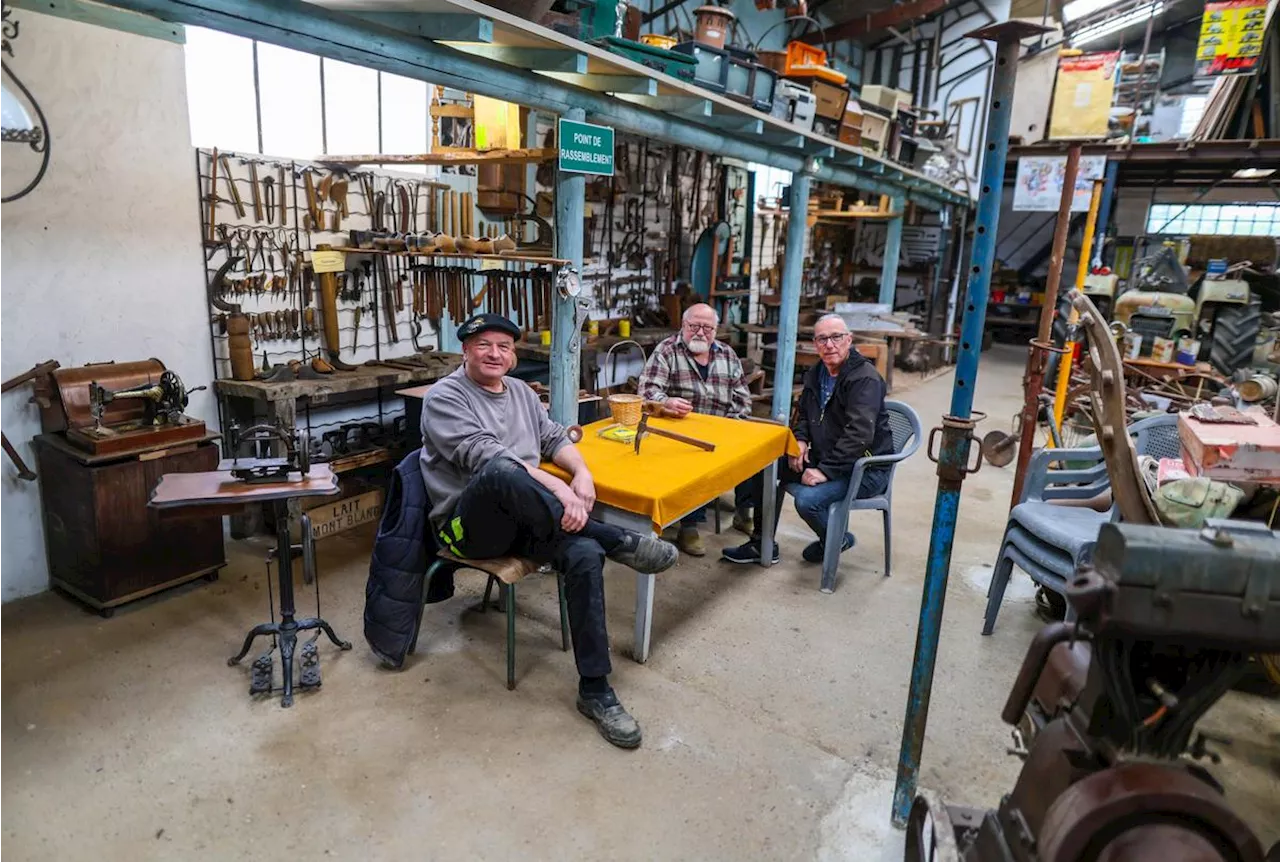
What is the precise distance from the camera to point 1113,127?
1120cm

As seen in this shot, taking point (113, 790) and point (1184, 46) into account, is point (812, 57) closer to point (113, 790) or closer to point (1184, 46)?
point (113, 790)

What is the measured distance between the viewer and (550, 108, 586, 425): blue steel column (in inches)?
151

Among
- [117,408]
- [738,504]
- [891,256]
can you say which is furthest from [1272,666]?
[891,256]

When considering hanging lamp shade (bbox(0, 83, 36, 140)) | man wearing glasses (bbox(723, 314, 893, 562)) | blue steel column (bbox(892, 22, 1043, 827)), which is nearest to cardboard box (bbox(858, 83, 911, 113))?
man wearing glasses (bbox(723, 314, 893, 562))

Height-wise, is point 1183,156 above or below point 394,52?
above

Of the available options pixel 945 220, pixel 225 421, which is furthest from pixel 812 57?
pixel 225 421

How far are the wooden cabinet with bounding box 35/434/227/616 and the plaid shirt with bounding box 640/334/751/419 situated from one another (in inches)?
95.7

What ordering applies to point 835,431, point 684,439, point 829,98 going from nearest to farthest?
1. point 684,439
2. point 835,431
3. point 829,98

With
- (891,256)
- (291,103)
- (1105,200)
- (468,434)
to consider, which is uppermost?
(1105,200)

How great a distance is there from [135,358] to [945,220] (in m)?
10.4

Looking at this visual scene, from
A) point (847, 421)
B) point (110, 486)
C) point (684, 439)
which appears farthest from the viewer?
point (847, 421)

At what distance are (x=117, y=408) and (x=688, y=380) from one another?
2930 mm

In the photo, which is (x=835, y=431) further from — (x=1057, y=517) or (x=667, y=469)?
(x=667, y=469)

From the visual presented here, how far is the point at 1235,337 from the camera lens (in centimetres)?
830
